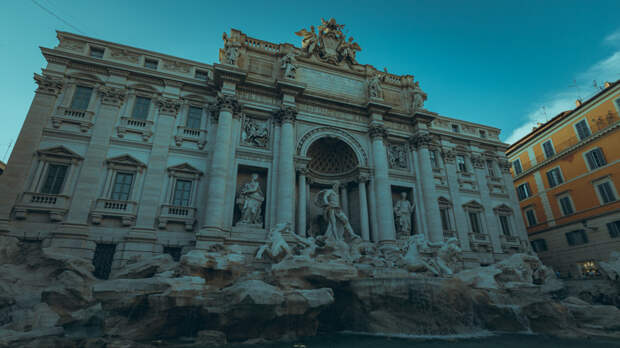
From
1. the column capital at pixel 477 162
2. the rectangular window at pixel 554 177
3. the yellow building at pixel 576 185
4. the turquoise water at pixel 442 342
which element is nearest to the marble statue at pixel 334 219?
the turquoise water at pixel 442 342

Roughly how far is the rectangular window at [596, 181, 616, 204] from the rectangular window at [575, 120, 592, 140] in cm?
421

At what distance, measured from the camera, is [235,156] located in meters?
18.2

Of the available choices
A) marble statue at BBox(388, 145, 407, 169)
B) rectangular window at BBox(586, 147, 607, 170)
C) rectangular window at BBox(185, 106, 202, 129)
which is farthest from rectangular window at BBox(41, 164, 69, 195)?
rectangular window at BBox(586, 147, 607, 170)

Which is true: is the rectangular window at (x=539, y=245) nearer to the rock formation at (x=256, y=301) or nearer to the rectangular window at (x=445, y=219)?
the rectangular window at (x=445, y=219)

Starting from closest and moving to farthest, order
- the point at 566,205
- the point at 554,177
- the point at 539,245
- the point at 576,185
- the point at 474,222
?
the point at 474,222, the point at 576,185, the point at 566,205, the point at 554,177, the point at 539,245

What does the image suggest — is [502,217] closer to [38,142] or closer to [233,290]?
[233,290]

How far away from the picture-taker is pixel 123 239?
49.3 ft

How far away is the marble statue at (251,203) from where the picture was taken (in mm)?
17016

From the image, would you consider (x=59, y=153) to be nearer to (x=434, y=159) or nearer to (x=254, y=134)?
(x=254, y=134)

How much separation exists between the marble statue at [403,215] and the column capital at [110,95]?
1831 centimetres

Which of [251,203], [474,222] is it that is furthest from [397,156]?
[251,203]

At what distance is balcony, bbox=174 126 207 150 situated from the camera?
58.7ft

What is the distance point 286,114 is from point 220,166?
539 cm

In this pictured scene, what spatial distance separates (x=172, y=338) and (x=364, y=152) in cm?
1587
